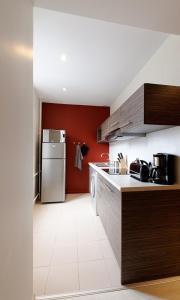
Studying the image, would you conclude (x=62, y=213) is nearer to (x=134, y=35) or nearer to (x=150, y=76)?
(x=150, y=76)

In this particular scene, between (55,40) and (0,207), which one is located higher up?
(55,40)

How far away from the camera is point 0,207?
23.7 inches

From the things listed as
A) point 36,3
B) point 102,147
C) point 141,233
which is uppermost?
point 36,3

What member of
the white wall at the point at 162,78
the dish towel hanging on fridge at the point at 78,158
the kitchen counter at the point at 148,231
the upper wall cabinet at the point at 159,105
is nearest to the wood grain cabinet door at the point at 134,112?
the upper wall cabinet at the point at 159,105

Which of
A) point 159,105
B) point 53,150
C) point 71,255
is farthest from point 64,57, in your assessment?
point 71,255

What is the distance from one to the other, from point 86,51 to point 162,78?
1033 millimetres

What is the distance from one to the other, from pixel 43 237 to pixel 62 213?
36.1 inches

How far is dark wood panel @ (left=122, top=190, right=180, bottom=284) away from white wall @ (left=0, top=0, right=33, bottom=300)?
958 mm

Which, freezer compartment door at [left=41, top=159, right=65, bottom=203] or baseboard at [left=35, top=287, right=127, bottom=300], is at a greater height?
freezer compartment door at [left=41, top=159, right=65, bottom=203]

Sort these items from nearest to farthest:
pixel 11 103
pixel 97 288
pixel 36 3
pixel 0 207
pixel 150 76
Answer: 1. pixel 0 207
2. pixel 11 103
3. pixel 36 3
4. pixel 97 288
5. pixel 150 76

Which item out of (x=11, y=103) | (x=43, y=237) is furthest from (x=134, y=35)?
(x=43, y=237)

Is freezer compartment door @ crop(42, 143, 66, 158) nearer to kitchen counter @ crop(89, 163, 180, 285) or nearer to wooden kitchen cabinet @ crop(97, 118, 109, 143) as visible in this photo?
wooden kitchen cabinet @ crop(97, 118, 109, 143)

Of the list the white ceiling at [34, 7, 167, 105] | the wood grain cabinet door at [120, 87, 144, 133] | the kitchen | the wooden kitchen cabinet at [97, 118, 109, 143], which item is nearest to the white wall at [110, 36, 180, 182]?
the kitchen

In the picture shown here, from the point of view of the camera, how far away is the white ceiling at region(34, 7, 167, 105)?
170 cm
